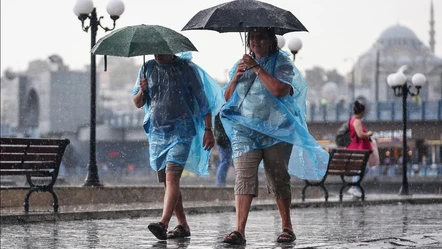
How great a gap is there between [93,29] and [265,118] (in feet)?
34.4

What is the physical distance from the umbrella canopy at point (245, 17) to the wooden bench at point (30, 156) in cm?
431

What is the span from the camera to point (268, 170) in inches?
327

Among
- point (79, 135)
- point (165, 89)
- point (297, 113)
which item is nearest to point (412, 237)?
point (297, 113)

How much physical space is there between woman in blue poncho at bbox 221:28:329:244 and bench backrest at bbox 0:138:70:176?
4.48 meters

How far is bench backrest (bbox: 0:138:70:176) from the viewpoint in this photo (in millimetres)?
12266

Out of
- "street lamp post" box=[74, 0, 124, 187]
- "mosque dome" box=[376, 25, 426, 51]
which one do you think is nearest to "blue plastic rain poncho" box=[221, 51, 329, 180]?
"street lamp post" box=[74, 0, 124, 187]

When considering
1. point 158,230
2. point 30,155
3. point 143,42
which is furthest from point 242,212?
point 30,155

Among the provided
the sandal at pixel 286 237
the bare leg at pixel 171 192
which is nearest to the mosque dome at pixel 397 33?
the bare leg at pixel 171 192

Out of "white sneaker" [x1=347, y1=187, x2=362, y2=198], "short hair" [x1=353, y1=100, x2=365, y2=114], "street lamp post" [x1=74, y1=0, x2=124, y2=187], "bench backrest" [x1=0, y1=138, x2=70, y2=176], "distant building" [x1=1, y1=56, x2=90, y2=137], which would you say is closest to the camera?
"bench backrest" [x1=0, y1=138, x2=70, y2=176]

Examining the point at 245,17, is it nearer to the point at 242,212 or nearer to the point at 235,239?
the point at 242,212

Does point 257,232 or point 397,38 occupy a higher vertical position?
point 397,38

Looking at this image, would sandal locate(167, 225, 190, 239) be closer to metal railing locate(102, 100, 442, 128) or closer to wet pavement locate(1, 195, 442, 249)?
wet pavement locate(1, 195, 442, 249)

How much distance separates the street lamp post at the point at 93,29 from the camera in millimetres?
17391

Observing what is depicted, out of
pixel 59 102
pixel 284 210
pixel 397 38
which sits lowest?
pixel 284 210
